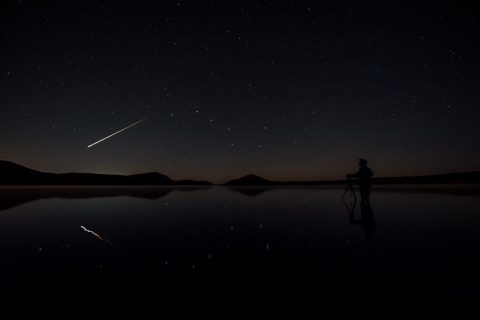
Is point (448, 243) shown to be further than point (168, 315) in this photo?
Yes

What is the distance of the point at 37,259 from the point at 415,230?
32.1ft

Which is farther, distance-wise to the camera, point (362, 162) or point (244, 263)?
point (362, 162)

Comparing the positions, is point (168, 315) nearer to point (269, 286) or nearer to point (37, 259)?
point (269, 286)

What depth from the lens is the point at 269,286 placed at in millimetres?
3934

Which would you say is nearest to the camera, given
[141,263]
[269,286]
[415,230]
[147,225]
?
[269,286]

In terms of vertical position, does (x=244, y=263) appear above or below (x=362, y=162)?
below

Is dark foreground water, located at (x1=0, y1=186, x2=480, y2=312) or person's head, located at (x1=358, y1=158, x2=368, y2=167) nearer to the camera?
dark foreground water, located at (x1=0, y1=186, x2=480, y2=312)

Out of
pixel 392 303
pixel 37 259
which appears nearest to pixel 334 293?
pixel 392 303

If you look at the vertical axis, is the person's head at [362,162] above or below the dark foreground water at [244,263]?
above

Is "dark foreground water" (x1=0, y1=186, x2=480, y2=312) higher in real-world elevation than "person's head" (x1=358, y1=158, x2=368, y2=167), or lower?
lower

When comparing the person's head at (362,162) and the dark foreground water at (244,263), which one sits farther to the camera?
the person's head at (362,162)

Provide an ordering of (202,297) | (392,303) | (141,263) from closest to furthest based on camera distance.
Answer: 1. (392,303)
2. (202,297)
3. (141,263)

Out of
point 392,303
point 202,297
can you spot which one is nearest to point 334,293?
point 392,303

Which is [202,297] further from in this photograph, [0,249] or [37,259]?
[0,249]
